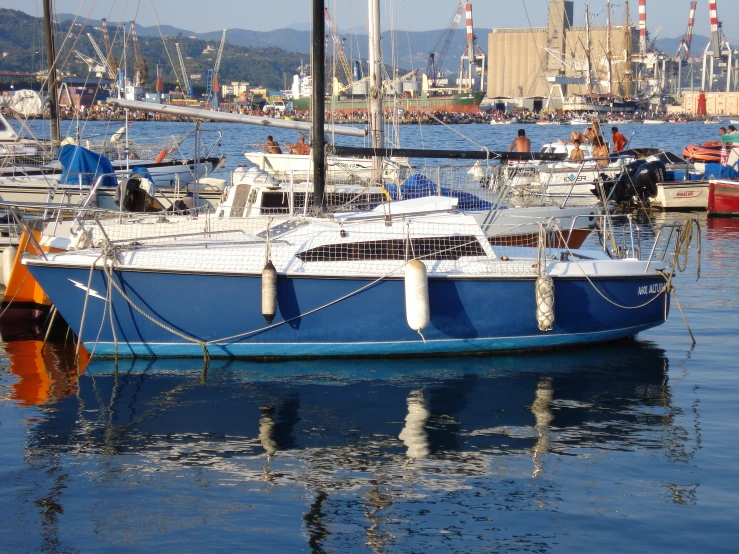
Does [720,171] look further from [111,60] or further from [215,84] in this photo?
[215,84]

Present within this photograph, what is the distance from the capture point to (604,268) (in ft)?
40.3

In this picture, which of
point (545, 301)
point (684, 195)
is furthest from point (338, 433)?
point (684, 195)

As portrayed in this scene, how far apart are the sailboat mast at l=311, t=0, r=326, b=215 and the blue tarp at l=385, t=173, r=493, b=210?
3.04 meters

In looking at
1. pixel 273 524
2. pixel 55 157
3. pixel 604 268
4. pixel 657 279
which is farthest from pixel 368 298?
pixel 55 157

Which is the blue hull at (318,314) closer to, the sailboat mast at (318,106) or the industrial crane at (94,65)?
the sailboat mast at (318,106)

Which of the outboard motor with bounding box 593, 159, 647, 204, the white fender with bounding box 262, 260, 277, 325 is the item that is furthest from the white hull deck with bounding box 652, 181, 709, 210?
the white fender with bounding box 262, 260, 277, 325

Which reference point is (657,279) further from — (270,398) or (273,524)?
(273,524)

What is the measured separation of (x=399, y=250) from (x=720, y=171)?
73.2ft

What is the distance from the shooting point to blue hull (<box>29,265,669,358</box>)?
11773mm

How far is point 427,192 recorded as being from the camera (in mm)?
16016

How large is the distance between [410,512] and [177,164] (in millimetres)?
21325

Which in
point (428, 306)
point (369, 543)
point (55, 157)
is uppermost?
point (55, 157)

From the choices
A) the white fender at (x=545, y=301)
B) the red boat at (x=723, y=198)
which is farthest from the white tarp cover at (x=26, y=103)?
the white fender at (x=545, y=301)

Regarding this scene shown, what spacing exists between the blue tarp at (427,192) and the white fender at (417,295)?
4.56 meters
